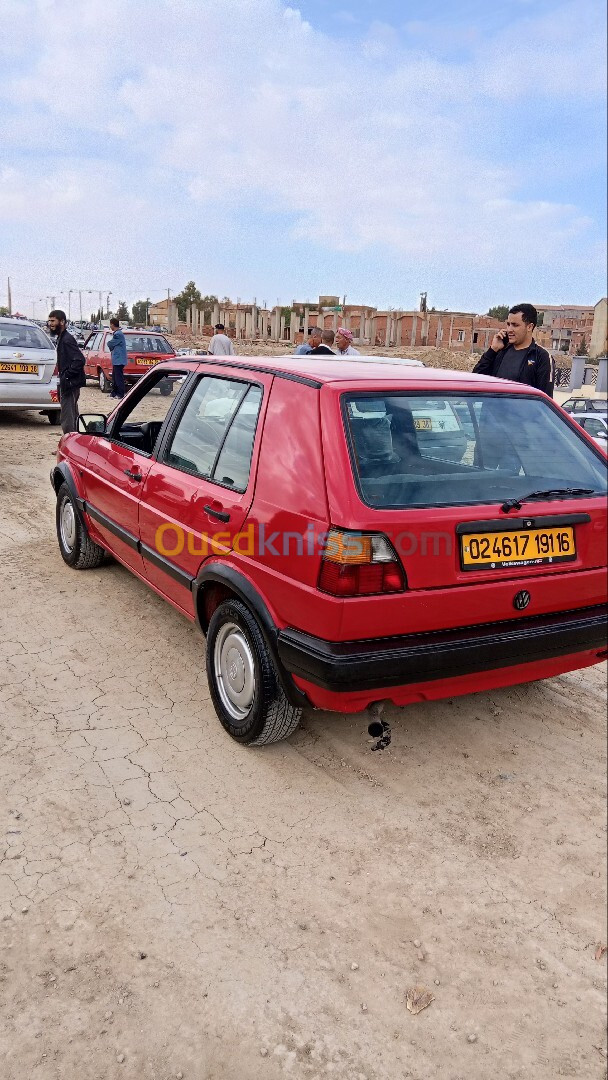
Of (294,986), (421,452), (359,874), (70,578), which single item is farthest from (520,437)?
(70,578)

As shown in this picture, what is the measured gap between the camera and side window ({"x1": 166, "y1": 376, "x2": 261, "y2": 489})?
308 centimetres

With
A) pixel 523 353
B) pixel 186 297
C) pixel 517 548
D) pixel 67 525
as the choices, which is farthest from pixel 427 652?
pixel 186 297

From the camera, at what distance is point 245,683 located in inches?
122

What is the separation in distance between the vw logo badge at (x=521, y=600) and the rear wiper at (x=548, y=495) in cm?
32

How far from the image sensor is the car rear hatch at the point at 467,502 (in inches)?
99.0

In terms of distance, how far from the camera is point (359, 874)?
2.45m

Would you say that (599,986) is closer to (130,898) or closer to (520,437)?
(130,898)

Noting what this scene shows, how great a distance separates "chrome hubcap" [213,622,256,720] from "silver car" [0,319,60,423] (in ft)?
26.9

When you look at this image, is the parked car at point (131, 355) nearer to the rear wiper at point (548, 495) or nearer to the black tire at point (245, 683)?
the black tire at point (245, 683)

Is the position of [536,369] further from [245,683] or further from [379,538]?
[245,683]

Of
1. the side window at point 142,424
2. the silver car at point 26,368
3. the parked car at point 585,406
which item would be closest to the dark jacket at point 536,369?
the side window at point 142,424

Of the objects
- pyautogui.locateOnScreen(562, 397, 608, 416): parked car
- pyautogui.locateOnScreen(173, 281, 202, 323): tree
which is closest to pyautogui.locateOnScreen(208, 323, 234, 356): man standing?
pyautogui.locateOnScreen(562, 397, 608, 416): parked car

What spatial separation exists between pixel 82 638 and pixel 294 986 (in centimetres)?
260

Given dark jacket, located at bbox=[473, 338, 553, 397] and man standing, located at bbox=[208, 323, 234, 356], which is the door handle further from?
man standing, located at bbox=[208, 323, 234, 356]
